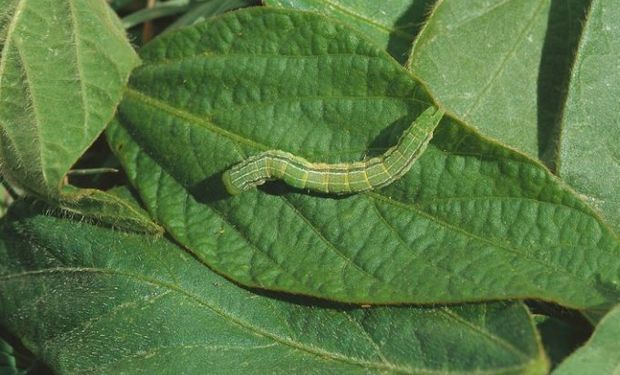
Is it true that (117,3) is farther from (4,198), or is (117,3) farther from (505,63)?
(505,63)

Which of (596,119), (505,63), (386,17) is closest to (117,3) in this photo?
(386,17)

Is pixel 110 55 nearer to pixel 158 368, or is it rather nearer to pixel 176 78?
pixel 176 78

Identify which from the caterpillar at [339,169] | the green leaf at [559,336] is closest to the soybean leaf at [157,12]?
Answer: the caterpillar at [339,169]

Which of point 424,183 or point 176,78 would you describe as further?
point 176,78

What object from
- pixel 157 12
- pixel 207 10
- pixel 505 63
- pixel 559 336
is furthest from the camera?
pixel 157 12

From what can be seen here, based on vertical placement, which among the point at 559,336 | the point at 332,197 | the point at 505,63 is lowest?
the point at 559,336

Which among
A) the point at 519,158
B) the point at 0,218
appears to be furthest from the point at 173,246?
the point at 519,158

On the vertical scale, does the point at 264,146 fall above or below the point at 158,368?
above

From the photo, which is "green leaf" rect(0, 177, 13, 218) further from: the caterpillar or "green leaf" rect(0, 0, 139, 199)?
the caterpillar
